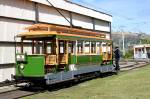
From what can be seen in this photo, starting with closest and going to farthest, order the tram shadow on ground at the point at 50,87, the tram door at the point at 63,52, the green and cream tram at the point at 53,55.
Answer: the green and cream tram at the point at 53,55 → the tram shadow on ground at the point at 50,87 → the tram door at the point at 63,52

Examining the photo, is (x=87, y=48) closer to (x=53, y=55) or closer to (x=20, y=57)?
(x=53, y=55)

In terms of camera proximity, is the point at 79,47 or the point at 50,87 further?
the point at 79,47

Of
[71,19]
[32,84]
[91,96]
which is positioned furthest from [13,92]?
[71,19]

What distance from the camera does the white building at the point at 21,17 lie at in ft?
69.3

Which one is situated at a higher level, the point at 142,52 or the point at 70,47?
the point at 70,47

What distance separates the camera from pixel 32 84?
767 inches

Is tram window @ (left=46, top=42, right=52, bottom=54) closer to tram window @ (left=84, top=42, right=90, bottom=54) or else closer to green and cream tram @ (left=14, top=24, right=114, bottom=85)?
green and cream tram @ (left=14, top=24, right=114, bottom=85)

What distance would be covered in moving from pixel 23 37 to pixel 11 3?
384 cm

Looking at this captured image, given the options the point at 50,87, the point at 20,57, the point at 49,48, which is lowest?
the point at 50,87

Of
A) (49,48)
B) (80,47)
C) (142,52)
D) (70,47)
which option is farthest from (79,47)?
(142,52)

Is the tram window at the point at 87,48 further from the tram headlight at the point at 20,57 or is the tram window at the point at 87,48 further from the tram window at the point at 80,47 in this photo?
the tram headlight at the point at 20,57

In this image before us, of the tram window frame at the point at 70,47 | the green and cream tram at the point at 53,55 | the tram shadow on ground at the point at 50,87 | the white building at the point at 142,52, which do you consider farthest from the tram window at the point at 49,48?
the white building at the point at 142,52

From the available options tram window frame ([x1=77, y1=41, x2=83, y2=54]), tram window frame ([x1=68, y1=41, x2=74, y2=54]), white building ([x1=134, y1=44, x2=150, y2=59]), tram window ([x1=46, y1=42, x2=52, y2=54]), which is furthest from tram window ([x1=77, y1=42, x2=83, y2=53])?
white building ([x1=134, y1=44, x2=150, y2=59])

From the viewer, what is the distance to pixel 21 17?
22.5 meters
